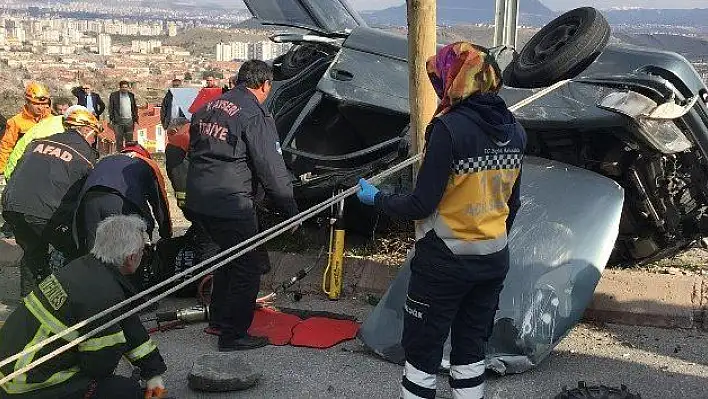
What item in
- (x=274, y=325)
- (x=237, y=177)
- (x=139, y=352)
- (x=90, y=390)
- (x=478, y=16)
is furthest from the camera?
(x=478, y=16)

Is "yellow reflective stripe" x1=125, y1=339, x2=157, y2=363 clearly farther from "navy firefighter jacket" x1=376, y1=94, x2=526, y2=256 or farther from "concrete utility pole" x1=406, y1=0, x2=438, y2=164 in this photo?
"concrete utility pole" x1=406, y1=0, x2=438, y2=164

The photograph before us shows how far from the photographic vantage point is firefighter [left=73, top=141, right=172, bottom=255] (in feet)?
15.3

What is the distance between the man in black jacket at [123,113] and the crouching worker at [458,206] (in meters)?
9.67

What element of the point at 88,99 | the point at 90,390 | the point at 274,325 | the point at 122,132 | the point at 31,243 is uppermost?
the point at 90,390

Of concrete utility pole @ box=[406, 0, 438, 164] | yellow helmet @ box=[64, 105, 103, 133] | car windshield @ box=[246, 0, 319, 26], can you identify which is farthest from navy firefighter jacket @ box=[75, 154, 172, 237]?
car windshield @ box=[246, 0, 319, 26]

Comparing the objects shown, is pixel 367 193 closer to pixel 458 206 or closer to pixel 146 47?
pixel 458 206

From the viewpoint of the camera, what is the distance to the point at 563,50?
520 cm

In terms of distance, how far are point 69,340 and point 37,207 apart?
6.64 feet

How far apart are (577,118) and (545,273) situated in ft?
3.45

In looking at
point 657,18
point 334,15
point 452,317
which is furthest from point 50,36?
point 452,317

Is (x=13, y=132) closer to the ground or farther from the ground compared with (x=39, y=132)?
closer to the ground

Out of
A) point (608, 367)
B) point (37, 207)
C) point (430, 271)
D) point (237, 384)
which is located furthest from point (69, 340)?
point (608, 367)

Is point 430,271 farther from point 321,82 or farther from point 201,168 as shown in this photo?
point 321,82

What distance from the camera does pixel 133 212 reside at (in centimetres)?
473
